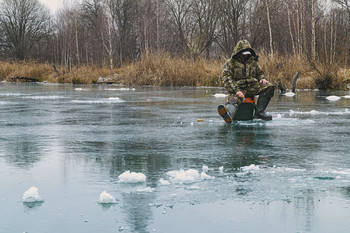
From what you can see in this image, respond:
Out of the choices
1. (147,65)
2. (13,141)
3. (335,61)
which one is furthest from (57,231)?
(147,65)

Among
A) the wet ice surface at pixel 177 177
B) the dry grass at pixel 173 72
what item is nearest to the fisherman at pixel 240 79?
the wet ice surface at pixel 177 177

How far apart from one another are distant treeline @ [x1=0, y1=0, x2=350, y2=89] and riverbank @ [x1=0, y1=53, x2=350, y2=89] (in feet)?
5.62

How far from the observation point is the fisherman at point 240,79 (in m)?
9.56

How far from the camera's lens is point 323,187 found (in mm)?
4520

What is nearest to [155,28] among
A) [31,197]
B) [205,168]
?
[205,168]

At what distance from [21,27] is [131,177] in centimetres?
6377

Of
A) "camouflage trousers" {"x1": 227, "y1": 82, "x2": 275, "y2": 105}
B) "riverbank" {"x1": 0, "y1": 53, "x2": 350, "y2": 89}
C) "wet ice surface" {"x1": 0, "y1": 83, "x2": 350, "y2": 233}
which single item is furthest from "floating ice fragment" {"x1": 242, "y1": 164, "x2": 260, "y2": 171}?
"riverbank" {"x1": 0, "y1": 53, "x2": 350, "y2": 89}

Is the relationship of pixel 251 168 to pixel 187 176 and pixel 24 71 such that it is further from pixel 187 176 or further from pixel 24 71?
pixel 24 71

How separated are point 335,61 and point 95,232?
70.2 feet

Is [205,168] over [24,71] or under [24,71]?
under

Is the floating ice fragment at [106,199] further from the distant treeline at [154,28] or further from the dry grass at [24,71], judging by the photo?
the dry grass at [24,71]

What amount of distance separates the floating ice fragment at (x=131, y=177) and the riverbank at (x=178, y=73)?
17.6 meters

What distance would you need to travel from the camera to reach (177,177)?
4879 mm

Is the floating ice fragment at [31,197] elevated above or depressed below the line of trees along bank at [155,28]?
below
